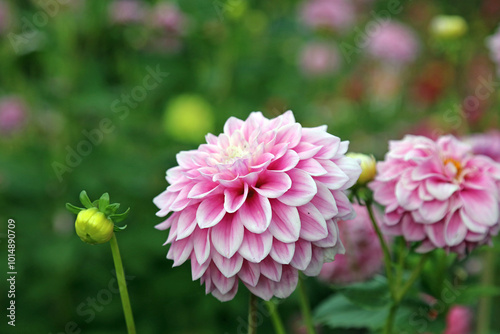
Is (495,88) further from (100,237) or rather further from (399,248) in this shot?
(100,237)

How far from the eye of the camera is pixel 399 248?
1.06m

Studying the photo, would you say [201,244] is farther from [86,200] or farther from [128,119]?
[128,119]

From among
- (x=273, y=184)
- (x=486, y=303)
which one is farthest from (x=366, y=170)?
(x=486, y=303)

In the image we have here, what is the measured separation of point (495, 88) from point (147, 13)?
1398 millimetres

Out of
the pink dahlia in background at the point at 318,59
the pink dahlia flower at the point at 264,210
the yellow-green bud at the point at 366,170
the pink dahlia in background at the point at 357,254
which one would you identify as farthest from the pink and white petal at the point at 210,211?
the pink dahlia in background at the point at 318,59

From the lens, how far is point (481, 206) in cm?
96

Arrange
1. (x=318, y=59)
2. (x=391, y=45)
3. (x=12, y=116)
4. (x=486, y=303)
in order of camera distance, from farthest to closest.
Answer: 1. (x=318, y=59)
2. (x=391, y=45)
3. (x=12, y=116)
4. (x=486, y=303)

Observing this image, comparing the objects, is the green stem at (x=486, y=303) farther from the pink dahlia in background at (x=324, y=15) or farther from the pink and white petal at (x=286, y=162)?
the pink dahlia in background at (x=324, y=15)

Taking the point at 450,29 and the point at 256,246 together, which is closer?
the point at 256,246

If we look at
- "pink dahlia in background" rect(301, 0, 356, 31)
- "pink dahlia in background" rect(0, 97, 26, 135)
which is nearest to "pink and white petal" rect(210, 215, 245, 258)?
"pink dahlia in background" rect(0, 97, 26, 135)

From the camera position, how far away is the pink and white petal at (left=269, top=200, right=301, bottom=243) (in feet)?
2.53

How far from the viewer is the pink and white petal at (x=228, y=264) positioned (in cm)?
79

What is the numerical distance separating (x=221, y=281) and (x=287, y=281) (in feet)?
0.29

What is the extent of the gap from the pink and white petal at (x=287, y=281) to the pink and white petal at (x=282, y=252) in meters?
0.04
